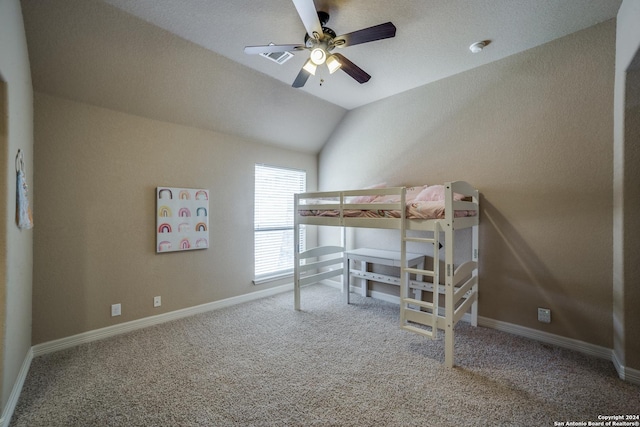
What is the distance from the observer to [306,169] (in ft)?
15.0

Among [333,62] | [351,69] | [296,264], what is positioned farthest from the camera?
[296,264]

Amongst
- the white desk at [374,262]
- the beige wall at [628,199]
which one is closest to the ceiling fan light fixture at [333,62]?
the beige wall at [628,199]

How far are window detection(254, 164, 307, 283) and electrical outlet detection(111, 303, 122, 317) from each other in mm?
1583

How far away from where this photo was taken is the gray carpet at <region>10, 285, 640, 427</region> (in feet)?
5.49

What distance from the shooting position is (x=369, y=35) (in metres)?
1.85

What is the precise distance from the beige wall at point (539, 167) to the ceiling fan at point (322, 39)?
1466 millimetres

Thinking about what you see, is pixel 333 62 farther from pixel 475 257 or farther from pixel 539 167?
pixel 475 257

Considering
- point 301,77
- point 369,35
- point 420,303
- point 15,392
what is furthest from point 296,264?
point 369,35

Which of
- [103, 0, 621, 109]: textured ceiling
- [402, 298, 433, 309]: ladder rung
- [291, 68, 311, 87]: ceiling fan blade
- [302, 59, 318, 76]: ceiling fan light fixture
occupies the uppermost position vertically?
[103, 0, 621, 109]: textured ceiling

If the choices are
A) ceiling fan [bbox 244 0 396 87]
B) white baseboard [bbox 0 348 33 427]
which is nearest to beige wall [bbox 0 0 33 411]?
white baseboard [bbox 0 348 33 427]

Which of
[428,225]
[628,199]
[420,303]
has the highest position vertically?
[628,199]

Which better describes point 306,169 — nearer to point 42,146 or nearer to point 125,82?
point 125,82

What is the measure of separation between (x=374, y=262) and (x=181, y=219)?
7.71 ft

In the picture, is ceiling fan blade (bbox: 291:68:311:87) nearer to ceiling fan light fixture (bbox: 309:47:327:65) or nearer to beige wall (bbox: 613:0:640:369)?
ceiling fan light fixture (bbox: 309:47:327:65)
